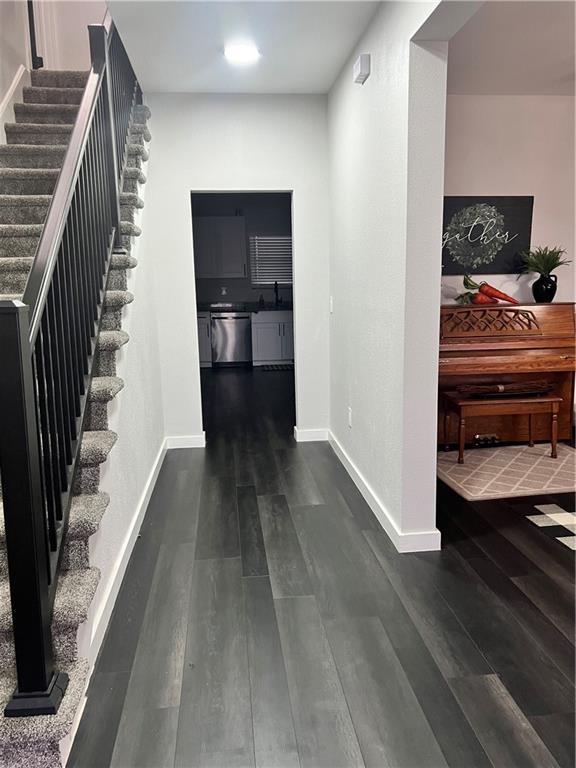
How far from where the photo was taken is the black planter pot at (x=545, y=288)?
4324 mm

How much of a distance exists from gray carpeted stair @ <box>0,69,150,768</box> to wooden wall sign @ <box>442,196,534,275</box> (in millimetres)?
2410

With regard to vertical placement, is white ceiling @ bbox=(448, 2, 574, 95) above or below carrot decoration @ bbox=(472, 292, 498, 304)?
above

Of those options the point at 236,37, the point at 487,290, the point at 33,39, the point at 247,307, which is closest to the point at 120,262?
the point at 236,37

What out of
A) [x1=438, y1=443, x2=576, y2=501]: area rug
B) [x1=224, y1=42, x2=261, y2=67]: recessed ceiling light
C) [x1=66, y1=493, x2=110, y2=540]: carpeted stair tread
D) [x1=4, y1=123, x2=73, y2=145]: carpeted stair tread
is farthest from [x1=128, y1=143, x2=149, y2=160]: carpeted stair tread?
[x1=438, y1=443, x2=576, y2=501]: area rug

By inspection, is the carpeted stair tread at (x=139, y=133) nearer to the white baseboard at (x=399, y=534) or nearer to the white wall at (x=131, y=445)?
the white wall at (x=131, y=445)

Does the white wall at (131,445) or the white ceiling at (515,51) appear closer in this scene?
the white wall at (131,445)

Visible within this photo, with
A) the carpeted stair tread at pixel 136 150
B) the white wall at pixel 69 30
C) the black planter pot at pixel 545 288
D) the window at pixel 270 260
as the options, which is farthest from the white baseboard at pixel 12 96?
the window at pixel 270 260

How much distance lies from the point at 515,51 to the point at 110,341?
3.08m

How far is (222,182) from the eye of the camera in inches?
168

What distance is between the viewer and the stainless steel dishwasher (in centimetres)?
845

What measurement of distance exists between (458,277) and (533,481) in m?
1.79

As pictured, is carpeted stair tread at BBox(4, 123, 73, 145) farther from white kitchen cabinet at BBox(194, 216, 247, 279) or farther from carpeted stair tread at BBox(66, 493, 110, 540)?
white kitchen cabinet at BBox(194, 216, 247, 279)

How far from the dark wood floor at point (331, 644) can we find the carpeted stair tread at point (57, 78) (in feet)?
12.3

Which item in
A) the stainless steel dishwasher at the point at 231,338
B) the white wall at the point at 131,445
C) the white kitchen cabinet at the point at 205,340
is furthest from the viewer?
the stainless steel dishwasher at the point at 231,338
